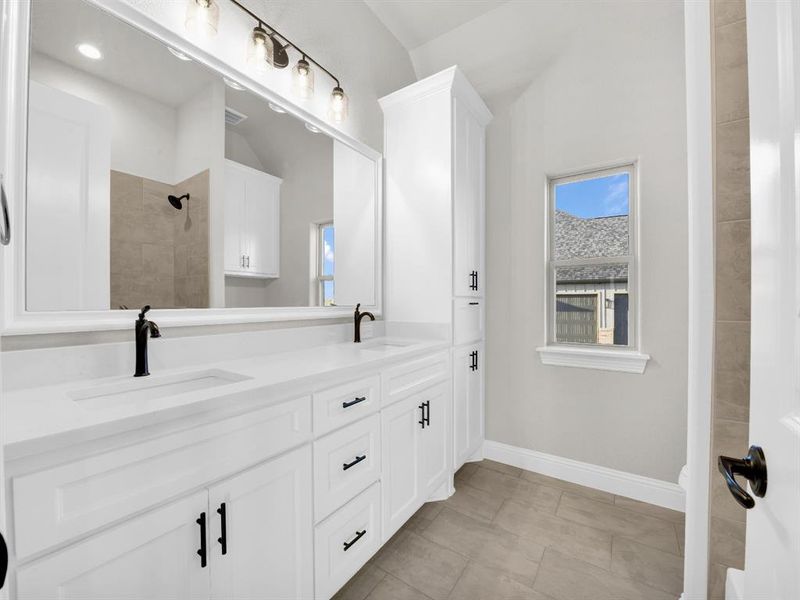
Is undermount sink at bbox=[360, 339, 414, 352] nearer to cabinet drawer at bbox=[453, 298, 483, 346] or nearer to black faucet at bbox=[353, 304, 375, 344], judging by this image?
black faucet at bbox=[353, 304, 375, 344]

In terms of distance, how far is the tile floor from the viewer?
5.31ft

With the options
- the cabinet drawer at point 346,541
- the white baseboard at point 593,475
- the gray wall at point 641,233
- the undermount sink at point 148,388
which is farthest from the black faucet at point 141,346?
the white baseboard at point 593,475

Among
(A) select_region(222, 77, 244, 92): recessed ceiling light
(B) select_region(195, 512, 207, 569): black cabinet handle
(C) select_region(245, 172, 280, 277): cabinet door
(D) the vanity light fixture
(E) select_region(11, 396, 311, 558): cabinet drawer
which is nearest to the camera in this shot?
(E) select_region(11, 396, 311, 558): cabinet drawer

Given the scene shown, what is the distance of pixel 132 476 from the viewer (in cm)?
91

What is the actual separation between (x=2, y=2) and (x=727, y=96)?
5.81 feet

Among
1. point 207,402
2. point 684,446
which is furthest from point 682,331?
point 207,402

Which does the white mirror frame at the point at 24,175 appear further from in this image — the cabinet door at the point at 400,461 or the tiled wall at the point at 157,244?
the cabinet door at the point at 400,461

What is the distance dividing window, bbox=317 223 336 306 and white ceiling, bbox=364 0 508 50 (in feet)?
4.86

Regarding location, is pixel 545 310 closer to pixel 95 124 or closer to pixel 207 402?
pixel 207 402

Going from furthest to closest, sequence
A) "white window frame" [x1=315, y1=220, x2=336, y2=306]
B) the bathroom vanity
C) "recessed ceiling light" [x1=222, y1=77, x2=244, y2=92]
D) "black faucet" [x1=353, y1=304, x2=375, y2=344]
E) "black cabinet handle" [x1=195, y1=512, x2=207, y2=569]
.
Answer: "black faucet" [x1=353, y1=304, x2=375, y2=344] < "white window frame" [x1=315, y1=220, x2=336, y2=306] < "recessed ceiling light" [x1=222, y1=77, x2=244, y2=92] < "black cabinet handle" [x1=195, y1=512, x2=207, y2=569] < the bathroom vanity

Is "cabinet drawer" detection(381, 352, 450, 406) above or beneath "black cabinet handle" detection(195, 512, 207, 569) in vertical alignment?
above

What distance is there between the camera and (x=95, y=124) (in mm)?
1310

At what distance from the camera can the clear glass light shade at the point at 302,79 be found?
6.40 feet

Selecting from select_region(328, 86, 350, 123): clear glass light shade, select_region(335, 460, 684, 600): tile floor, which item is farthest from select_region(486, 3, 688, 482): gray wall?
select_region(328, 86, 350, 123): clear glass light shade
